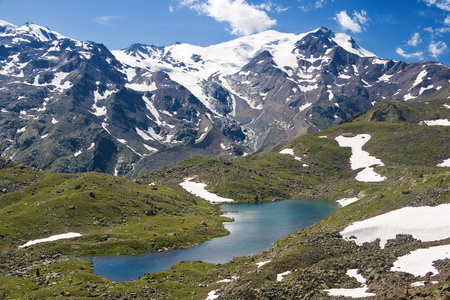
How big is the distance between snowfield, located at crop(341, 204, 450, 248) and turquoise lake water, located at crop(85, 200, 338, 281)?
30951 mm

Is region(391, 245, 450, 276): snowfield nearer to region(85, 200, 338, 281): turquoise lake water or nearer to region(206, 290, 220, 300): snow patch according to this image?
region(206, 290, 220, 300): snow patch

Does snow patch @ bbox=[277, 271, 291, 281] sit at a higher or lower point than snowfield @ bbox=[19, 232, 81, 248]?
lower

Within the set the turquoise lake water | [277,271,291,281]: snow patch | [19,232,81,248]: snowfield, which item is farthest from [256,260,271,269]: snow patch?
[19,232,81,248]: snowfield

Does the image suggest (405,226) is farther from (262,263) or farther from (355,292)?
(262,263)

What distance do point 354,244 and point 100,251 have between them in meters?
62.4

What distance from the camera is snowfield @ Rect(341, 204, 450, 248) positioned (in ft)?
202

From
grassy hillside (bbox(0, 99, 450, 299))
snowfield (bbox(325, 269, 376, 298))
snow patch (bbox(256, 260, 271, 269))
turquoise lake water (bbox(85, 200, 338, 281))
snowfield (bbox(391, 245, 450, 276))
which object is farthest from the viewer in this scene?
turquoise lake water (bbox(85, 200, 338, 281))

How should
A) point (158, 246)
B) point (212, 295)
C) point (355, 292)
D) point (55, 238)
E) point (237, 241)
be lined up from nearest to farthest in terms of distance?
point (355, 292) < point (212, 295) < point (55, 238) < point (158, 246) < point (237, 241)

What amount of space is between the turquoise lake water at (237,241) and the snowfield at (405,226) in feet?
102

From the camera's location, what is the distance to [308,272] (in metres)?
58.4

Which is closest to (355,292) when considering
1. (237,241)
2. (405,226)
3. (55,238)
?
(405,226)

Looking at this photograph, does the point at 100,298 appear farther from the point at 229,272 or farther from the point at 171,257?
the point at 171,257

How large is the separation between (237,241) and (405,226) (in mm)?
53566

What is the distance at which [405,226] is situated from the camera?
67.2m
